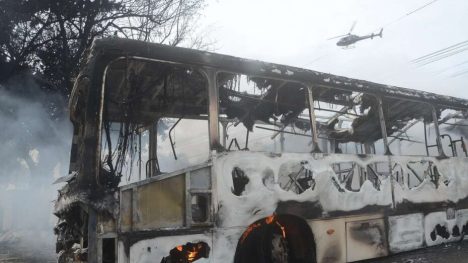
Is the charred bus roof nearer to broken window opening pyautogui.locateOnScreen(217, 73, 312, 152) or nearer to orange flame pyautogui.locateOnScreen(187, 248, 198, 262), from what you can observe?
broken window opening pyautogui.locateOnScreen(217, 73, 312, 152)

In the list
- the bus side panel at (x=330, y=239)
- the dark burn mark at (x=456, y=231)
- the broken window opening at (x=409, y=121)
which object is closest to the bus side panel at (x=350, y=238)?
the bus side panel at (x=330, y=239)

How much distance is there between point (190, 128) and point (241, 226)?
3.46 m

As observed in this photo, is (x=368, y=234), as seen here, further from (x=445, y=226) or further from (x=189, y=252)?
(x=189, y=252)

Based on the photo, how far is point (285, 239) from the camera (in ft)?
16.5

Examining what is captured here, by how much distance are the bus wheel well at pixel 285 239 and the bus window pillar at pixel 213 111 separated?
1279mm

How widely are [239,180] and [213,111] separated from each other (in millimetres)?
971

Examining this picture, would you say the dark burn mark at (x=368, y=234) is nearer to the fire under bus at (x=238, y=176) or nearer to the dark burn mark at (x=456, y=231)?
the fire under bus at (x=238, y=176)

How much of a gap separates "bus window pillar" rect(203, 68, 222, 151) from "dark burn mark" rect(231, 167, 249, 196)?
44 cm

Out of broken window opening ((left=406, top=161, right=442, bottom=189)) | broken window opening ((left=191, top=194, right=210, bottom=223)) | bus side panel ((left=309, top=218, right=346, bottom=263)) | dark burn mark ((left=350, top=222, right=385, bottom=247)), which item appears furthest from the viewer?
broken window opening ((left=406, top=161, right=442, bottom=189))

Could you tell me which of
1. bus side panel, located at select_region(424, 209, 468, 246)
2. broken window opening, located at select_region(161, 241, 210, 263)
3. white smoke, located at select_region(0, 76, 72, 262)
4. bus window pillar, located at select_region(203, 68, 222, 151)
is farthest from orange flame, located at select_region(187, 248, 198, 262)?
white smoke, located at select_region(0, 76, 72, 262)

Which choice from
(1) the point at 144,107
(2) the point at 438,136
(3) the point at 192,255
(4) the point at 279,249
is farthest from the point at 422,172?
(1) the point at 144,107

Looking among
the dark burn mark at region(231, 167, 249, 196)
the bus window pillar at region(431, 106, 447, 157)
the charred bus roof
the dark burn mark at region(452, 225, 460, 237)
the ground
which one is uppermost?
the charred bus roof

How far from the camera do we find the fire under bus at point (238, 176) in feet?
12.6

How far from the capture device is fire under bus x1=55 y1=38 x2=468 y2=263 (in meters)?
3.83
